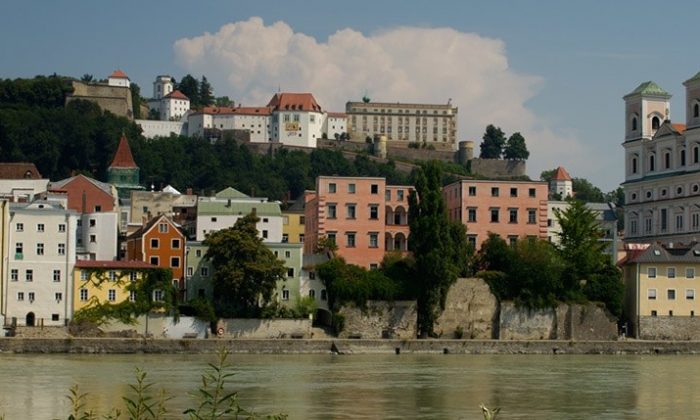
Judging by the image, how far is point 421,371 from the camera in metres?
54.2

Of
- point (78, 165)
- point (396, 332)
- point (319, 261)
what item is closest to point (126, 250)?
point (319, 261)

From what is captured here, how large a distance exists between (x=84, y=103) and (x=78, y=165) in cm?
1602

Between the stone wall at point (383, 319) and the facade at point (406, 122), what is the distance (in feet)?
338

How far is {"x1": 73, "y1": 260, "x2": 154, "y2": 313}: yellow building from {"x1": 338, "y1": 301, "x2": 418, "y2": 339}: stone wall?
9.78 metres

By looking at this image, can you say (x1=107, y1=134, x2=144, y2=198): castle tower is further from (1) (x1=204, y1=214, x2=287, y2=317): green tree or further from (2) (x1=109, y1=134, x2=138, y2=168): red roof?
(1) (x1=204, y1=214, x2=287, y2=317): green tree

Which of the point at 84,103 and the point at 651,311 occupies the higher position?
the point at 84,103

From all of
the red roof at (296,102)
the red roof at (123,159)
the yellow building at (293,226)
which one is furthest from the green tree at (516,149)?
the yellow building at (293,226)

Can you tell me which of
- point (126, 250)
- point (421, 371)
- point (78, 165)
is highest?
point (78, 165)

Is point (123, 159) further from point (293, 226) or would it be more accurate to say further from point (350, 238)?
point (350, 238)

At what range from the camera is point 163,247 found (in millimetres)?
70000

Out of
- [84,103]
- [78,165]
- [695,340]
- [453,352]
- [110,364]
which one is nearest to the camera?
[110,364]

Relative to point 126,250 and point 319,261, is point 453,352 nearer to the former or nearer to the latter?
point 319,261

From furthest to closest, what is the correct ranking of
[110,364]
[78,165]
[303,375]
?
[78,165], [110,364], [303,375]

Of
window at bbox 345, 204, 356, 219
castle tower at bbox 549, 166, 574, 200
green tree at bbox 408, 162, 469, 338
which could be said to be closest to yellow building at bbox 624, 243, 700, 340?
green tree at bbox 408, 162, 469, 338
